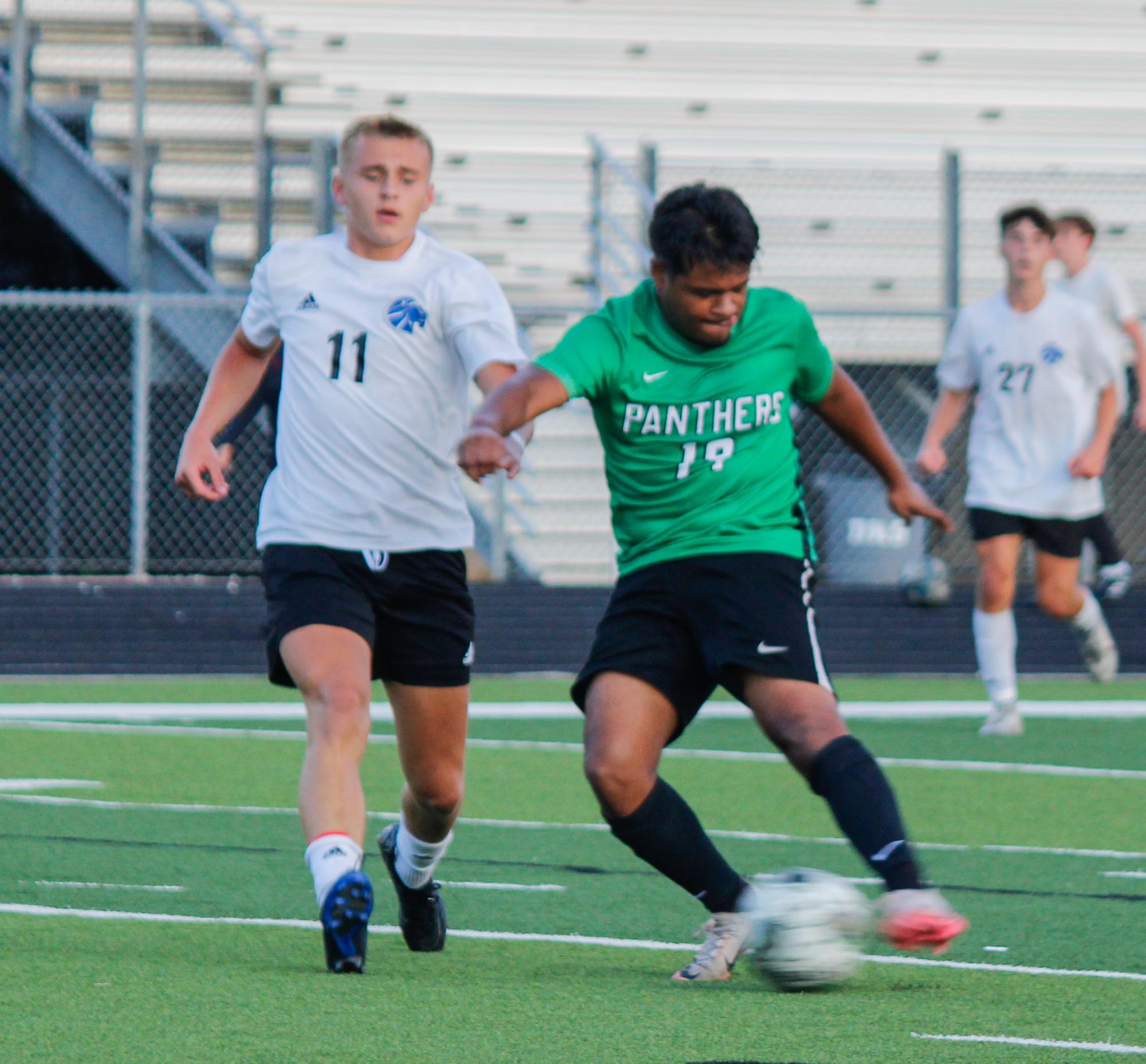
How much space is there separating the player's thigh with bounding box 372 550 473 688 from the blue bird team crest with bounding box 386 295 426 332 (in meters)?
0.49

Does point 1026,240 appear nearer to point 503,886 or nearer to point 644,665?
point 503,886

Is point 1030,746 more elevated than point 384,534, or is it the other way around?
point 384,534

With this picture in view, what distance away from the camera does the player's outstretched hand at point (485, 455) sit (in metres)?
3.91

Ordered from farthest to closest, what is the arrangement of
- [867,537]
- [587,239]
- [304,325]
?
[587,239]
[867,537]
[304,325]

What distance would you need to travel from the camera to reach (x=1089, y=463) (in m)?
9.48

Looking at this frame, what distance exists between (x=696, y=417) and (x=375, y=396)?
2.48ft

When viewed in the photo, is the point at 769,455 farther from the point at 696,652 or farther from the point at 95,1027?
the point at 95,1027

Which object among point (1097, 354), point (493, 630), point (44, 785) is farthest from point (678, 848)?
point (493, 630)

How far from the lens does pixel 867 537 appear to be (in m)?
15.3

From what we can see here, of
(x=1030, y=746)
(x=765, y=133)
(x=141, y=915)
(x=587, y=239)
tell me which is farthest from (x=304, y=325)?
(x=765, y=133)

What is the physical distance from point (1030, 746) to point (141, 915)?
5.29m

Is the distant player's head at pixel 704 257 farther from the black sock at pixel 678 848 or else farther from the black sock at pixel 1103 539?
the black sock at pixel 1103 539

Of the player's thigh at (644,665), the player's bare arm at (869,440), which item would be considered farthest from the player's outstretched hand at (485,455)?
the player's bare arm at (869,440)

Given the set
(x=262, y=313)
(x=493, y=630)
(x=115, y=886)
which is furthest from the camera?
(x=493, y=630)
